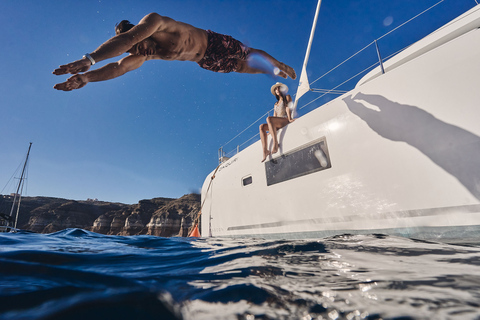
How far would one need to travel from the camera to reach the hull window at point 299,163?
3.08m

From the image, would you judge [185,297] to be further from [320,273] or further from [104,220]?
[104,220]

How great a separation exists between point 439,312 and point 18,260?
1925 mm

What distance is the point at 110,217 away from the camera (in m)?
46.9

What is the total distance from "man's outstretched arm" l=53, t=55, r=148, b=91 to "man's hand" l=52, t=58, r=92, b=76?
1.06 ft

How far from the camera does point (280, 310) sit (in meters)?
0.71

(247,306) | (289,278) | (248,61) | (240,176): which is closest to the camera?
(247,306)

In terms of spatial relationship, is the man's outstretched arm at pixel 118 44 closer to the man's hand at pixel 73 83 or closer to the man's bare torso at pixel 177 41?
the man's bare torso at pixel 177 41

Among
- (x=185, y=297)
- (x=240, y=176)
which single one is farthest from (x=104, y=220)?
(x=185, y=297)

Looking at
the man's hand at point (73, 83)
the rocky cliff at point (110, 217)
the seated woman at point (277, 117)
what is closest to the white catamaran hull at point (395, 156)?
the seated woman at point (277, 117)

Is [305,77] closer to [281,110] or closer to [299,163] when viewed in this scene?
[281,110]

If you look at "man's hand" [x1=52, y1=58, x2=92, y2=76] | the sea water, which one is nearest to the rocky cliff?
"man's hand" [x1=52, y1=58, x2=92, y2=76]

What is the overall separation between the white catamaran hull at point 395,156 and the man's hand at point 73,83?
2.89m

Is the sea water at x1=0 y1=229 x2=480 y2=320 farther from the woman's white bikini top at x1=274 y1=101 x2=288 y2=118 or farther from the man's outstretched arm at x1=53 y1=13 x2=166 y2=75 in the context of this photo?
the woman's white bikini top at x1=274 y1=101 x2=288 y2=118

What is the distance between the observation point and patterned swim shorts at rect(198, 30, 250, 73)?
10.7 feet
